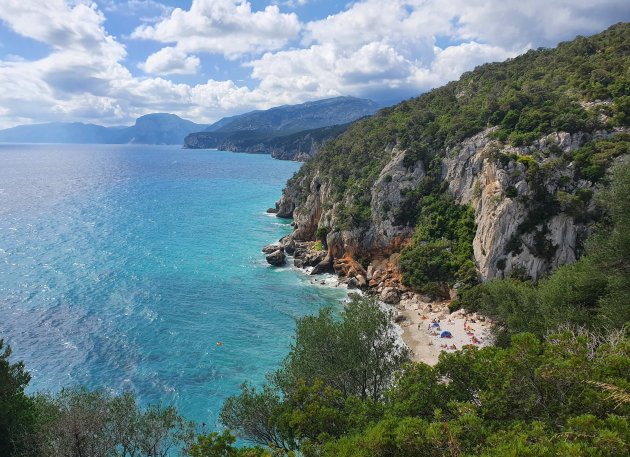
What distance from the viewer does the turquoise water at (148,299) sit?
38625 mm

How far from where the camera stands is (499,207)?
164 ft

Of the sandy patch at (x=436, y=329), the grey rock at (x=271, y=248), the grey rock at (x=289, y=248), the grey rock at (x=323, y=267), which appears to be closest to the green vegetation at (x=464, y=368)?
the sandy patch at (x=436, y=329)

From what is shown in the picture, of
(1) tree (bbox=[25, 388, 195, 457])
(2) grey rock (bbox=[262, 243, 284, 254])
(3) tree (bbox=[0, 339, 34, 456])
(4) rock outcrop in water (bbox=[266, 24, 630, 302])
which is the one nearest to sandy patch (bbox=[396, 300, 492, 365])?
(4) rock outcrop in water (bbox=[266, 24, 630, 302])

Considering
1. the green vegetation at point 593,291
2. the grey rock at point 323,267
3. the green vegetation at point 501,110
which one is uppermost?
the green vegetation at point 501,110

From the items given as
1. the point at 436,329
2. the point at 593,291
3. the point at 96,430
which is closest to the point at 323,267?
the point at 436,329

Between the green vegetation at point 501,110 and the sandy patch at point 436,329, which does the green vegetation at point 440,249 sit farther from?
the green vegetation at point 501,110

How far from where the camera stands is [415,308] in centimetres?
5122

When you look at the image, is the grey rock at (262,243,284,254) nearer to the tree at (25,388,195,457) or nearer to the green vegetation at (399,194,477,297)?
the green vegetation at (399,194,477,297)

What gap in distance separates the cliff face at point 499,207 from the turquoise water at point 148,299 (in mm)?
14175

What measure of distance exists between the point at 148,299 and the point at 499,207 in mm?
47748

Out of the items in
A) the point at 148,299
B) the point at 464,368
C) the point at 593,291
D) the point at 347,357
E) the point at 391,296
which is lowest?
the point at 148,299

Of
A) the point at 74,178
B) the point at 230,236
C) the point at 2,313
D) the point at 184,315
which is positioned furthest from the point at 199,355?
the point at 74,178

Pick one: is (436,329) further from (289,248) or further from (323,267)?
(289,248)

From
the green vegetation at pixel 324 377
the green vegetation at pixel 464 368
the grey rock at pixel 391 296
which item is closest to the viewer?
the green vegetation at pixel 464 368
